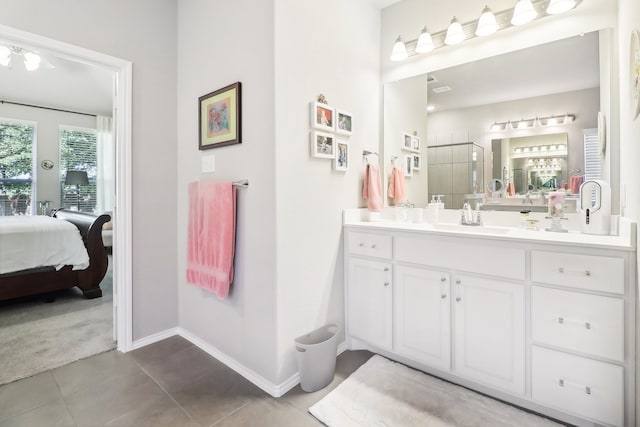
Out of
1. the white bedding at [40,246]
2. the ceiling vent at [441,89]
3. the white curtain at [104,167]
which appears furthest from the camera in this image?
the white curtain at [104,167]

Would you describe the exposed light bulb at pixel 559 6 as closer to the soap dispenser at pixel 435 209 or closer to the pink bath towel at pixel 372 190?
the soap dispenser at pixel 435 209

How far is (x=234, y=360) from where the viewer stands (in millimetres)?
2070

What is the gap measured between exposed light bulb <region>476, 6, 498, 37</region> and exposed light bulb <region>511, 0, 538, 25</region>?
0.38 feet

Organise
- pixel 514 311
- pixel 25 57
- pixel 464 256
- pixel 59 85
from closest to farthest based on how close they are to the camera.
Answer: pixel 514 311 → pixel 464 256 → pixel 25 57 → pixel 59 85

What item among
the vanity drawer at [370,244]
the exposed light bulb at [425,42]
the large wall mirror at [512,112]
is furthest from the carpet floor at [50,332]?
the exposed light bulb at [425,42]

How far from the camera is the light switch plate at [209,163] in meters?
2.20

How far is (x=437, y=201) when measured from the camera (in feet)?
8.02

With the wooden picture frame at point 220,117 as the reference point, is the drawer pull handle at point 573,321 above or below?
below

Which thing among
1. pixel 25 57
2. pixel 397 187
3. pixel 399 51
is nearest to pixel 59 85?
pixel 25 57

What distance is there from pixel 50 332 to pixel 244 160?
219 cm

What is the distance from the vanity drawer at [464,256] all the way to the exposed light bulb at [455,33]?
4.45 ft

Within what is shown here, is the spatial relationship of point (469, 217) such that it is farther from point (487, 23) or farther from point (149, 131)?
point (149, 131)

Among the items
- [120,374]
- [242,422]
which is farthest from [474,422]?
[120,374]

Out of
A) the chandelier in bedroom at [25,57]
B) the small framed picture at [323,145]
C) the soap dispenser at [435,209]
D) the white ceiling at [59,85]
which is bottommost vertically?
the soap dispenser at [435,209]
